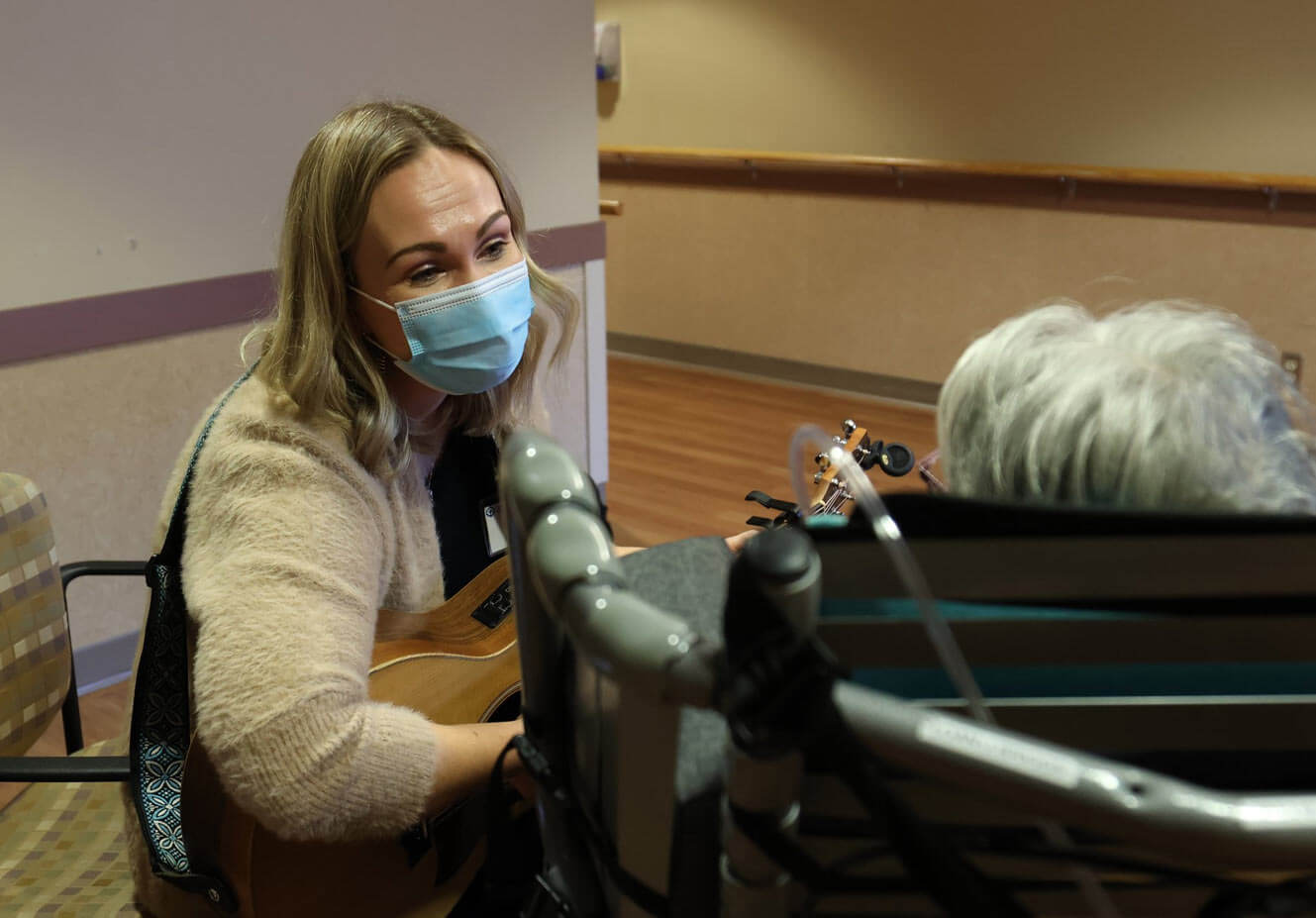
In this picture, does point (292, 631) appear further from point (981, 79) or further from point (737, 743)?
point (981, 79)

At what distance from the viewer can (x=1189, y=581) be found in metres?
0.50

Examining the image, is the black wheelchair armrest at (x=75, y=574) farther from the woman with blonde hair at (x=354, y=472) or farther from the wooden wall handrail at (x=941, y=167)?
the wooden wall handrail at (x=941, y=167)

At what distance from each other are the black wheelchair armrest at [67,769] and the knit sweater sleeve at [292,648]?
0.44ft

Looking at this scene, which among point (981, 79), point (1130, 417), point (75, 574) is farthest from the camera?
point (981, 79)

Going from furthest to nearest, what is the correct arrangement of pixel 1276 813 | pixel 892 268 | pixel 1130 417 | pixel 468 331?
pixel 892 268, pixel 468 331, pixel 1130 417, pixel 1276 813

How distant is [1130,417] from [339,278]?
933mm

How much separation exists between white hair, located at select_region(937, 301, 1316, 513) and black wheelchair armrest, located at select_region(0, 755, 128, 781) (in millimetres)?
977

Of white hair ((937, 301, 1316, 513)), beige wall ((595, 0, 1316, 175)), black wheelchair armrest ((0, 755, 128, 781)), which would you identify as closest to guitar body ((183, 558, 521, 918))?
black wheelchair armrest ((0, 755, 128, 781))

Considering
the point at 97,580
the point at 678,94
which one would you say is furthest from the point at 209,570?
the point at 678,94

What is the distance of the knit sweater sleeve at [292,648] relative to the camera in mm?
1060

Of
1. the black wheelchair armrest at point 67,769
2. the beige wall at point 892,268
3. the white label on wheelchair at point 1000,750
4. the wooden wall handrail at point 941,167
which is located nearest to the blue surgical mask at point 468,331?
the black wheelchair armrest at point 67,769

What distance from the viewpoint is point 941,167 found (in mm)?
5137

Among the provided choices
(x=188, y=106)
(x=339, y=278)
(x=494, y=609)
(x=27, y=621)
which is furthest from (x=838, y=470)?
(x=188, y=106)

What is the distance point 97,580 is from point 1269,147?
426 cm
